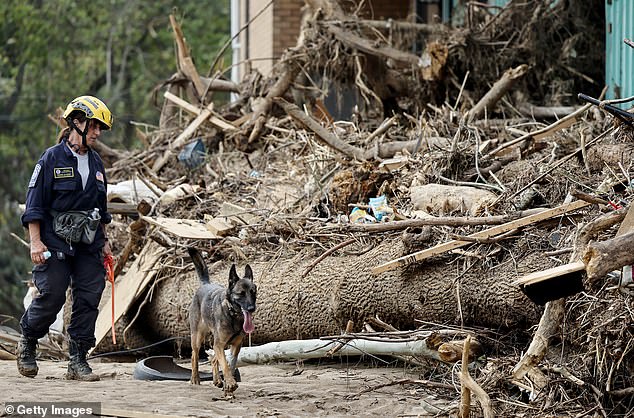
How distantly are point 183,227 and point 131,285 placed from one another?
3.62 feet

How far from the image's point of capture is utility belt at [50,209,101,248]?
8.19m

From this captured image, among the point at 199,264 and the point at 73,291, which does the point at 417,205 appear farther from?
the point at 73,291

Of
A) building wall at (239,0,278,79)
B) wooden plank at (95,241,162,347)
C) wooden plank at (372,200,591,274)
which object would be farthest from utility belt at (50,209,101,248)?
building wall at (239,0,278,79)

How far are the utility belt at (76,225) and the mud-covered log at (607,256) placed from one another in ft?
13.9

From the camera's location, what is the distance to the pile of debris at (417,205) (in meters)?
6.77

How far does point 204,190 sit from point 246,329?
4.72 metres

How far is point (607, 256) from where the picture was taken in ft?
17.8

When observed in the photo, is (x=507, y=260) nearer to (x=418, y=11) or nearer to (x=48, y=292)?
(x=48, y=292)

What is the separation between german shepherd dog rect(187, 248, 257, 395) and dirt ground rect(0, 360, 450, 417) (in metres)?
0.18

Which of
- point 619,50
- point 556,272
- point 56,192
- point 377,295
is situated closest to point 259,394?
point 377,295

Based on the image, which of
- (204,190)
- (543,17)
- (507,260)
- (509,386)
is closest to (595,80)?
(543,17)

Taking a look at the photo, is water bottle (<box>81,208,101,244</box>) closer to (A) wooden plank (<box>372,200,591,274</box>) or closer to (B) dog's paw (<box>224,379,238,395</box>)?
(B) dog's paw (<box>224,379,238,395</box>)

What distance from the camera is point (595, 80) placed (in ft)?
44.2

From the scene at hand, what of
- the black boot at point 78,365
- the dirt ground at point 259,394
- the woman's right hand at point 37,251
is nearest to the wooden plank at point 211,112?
the dirt ground at point 259,394
